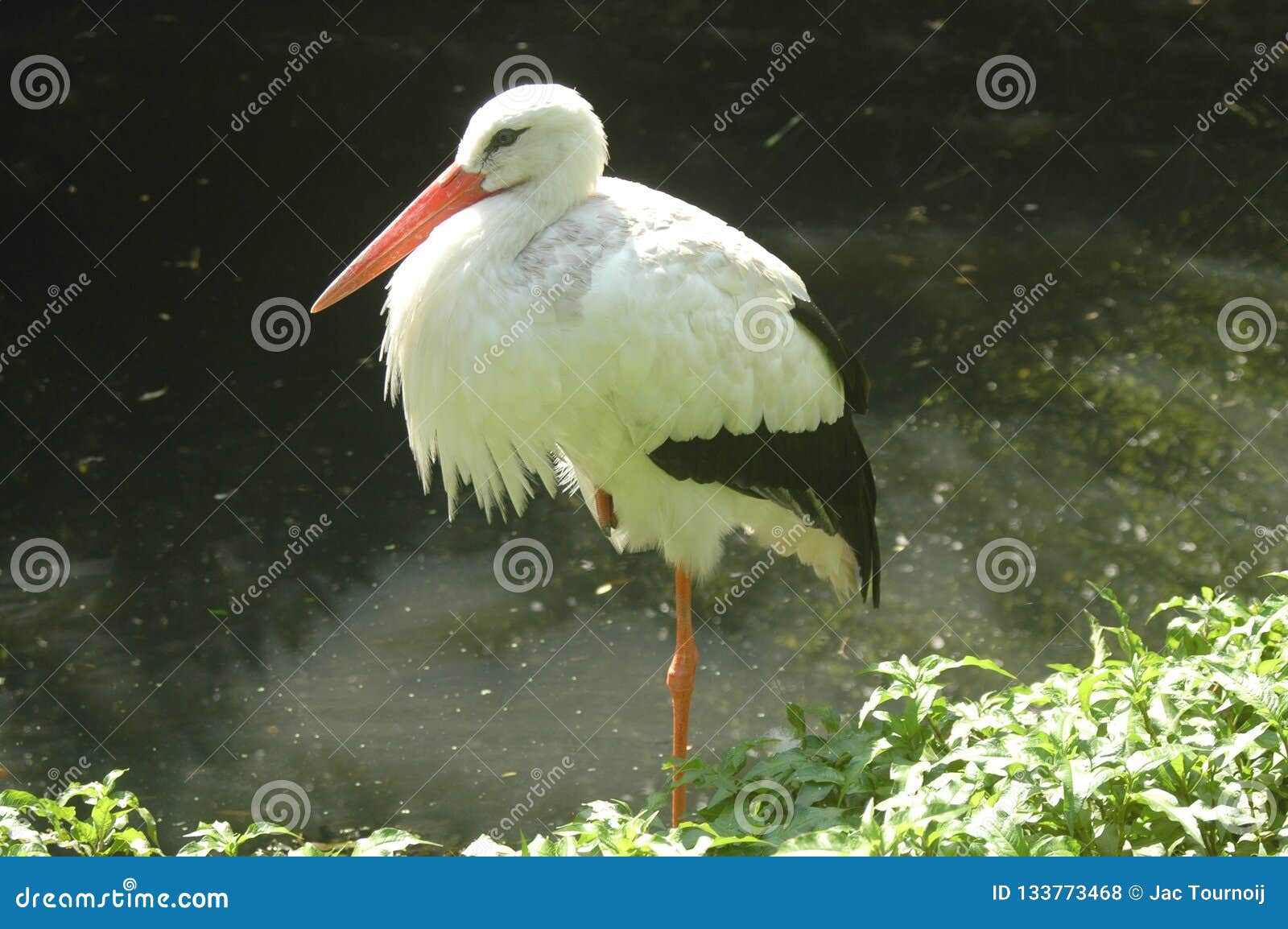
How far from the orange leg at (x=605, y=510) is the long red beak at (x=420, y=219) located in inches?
31.8

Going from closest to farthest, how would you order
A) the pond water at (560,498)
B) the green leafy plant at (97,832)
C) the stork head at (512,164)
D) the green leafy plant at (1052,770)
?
the green leafy plant at (1052,770)
the green leafy plant at (97,832)
the stork head at (512,164)
the pond water at (560,498)

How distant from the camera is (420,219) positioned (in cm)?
327

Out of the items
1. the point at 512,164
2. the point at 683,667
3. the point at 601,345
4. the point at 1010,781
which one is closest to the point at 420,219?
the point at 512,164

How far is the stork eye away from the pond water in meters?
1.66

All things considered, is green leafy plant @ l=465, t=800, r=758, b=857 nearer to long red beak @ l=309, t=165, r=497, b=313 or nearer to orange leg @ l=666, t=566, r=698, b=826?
orange leg @ l=666, t=566, r=698, b=826

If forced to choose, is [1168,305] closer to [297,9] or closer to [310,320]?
[310,320]

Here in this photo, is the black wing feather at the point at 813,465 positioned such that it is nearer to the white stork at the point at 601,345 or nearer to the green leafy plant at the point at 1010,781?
the white stork at the point at 601,345

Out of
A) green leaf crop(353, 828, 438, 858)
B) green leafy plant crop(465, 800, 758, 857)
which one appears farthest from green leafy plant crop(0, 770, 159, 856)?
green leafy plant crop(465, 800, 758, 857)

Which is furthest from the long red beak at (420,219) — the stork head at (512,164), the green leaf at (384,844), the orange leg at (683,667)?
the green leaf at (384,844)

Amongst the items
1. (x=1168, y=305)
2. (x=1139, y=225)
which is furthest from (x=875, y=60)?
(x=1168, y=305)

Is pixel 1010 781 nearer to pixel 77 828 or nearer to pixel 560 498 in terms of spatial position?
pixel 77 828

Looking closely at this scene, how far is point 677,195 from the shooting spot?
7520 millimetres

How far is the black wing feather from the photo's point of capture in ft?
10.9

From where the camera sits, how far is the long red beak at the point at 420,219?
3.24 m
